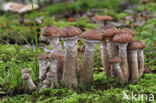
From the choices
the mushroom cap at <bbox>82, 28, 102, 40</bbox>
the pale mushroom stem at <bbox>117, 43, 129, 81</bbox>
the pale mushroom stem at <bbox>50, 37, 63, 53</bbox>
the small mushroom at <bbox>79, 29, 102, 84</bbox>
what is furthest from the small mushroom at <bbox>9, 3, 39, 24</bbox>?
the pale mushroom stem at <bbox>117, 43, 129, 81</bbox>

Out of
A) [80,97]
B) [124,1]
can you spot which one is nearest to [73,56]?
[80,97]

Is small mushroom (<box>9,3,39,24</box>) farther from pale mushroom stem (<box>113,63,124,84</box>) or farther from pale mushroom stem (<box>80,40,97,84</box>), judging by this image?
pale mushroom stem (<box>113,63,124,84</box>)

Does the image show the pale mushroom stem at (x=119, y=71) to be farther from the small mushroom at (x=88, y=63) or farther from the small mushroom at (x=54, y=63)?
the small mushroom at (x=54, y=63)

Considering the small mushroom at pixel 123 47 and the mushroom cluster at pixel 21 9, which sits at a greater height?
the mushroom cluster at pixel 21 9

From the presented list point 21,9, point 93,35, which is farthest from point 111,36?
point 21,9

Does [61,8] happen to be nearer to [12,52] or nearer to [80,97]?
[12,52]

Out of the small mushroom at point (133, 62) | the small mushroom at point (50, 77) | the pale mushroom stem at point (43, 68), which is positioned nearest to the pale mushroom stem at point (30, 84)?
the pale mushroom stem at point (43, 68)

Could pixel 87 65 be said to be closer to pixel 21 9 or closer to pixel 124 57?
pixel 124 57
